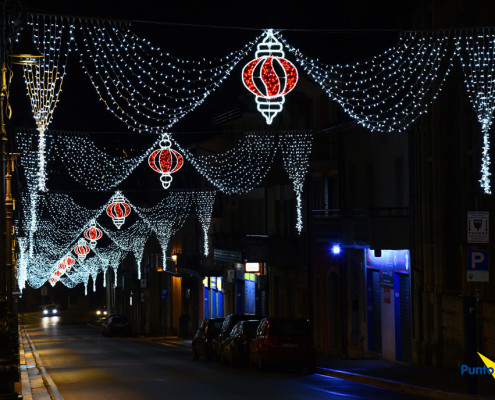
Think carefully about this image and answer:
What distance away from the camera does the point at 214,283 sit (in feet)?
187

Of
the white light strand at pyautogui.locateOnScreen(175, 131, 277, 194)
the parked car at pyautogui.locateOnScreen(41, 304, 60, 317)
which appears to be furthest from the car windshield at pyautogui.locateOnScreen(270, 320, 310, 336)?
the parked car at pyautogui.locateOnScreen(41, 304, 60, 317)

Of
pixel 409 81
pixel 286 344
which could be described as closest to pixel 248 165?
pixel 409 81

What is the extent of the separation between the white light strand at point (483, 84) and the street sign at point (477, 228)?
4957mm

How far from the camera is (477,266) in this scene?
1697 centimetres

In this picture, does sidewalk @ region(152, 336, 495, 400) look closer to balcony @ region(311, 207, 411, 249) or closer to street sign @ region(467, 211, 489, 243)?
street sign @ region(467, 211, 489, 243)

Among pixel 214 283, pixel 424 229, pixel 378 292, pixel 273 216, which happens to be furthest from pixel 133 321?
pixel 424 229

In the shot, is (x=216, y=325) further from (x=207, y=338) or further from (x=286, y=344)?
(x=286, y=344)

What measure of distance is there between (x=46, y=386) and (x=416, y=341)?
1003 cm

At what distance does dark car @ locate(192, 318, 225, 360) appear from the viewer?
111ft

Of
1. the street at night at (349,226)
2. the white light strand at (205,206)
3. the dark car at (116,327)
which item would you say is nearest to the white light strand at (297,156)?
the street at night at (349,226)

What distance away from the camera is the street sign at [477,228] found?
55.3 feet

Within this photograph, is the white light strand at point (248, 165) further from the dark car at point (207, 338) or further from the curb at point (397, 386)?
the curb at point (397, 386)

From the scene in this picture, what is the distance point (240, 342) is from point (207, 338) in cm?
597

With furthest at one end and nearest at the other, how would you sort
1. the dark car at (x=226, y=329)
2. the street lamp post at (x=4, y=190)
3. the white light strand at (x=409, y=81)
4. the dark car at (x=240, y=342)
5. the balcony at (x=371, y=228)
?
1. the dark car at (x=226, y=329)
2. the dark car at (x=240, y=342)
3. the balcony at (x=371, y=228)
4. the white light strand at (x=409, y=81)
5. the street lamp post at (x=4, y=190)
